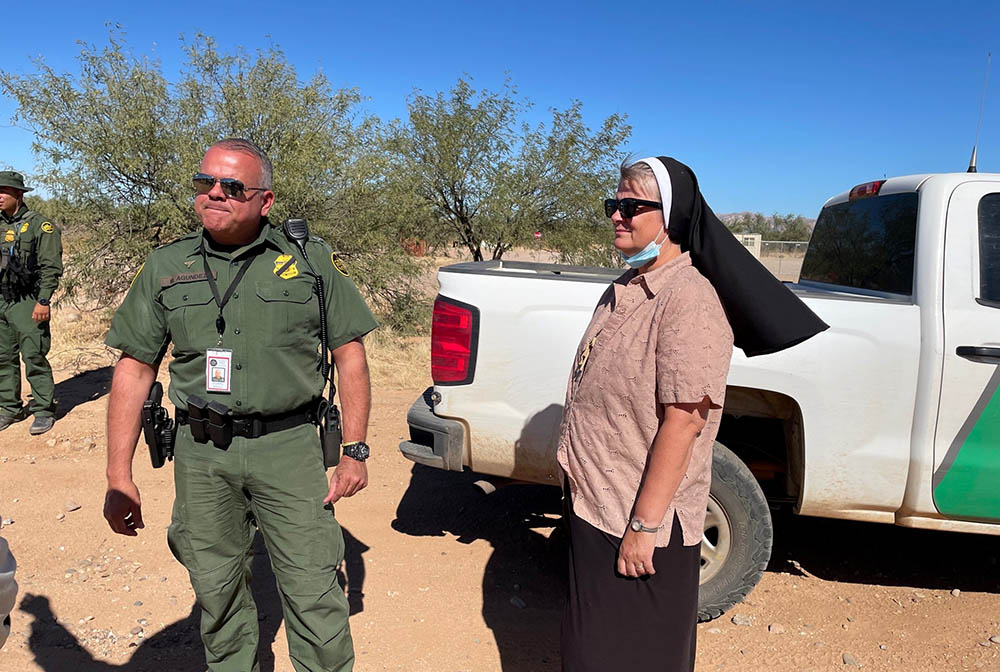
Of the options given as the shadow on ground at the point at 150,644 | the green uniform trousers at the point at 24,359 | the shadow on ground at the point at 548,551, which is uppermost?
the green uniform trousers at the point at 24,359

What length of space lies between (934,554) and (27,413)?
6660 millimetres

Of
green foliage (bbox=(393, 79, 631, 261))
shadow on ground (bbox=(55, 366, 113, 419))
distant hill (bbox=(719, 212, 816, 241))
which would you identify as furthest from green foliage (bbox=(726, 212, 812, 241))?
shadow on ground (bbox=(55, 366, 113, 419))

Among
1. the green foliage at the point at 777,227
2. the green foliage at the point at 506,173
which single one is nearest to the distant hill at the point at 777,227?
the green foliage at the point at 777,227

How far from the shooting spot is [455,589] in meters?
3.52

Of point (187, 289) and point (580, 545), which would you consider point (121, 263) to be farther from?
point (580, 545)

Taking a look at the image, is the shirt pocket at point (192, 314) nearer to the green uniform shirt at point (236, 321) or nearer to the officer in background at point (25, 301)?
the green uniform shirt at point (236, 321)

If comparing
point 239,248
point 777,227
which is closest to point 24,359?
point 239,248

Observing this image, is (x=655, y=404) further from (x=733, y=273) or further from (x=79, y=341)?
(x=79, y=341)

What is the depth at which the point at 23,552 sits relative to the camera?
374cm

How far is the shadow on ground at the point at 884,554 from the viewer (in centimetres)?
381

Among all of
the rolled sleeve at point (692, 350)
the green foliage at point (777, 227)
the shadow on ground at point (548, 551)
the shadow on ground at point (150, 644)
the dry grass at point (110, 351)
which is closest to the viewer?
the rolled sleeve at point (692, 350)

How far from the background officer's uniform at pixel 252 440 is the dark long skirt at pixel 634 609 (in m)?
0.88

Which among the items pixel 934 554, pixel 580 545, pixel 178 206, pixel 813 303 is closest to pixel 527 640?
pixel 580 545

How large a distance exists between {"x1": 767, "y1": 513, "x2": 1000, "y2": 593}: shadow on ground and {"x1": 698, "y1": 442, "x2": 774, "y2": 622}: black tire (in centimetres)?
82
